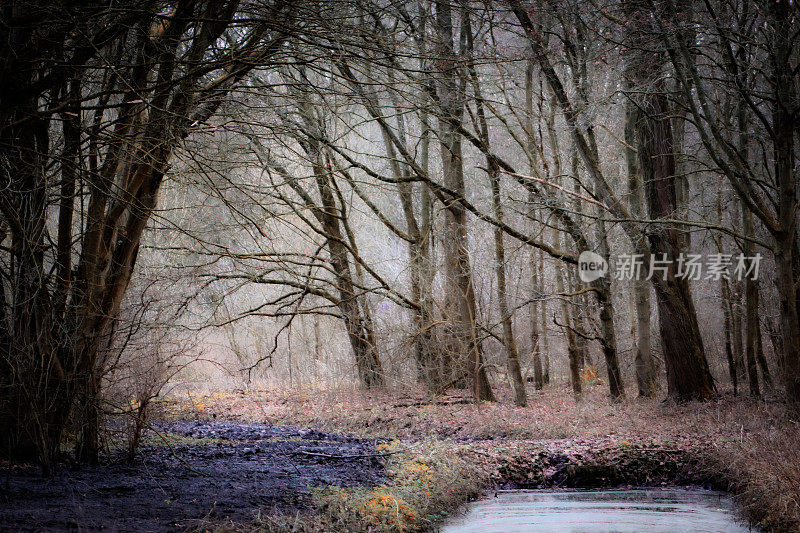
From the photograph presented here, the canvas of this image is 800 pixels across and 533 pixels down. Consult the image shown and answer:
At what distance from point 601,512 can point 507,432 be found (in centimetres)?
425

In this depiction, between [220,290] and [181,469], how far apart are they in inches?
317

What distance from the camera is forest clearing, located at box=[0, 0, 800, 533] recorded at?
18.8 feet

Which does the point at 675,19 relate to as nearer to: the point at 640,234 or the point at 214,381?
the point at 640,234

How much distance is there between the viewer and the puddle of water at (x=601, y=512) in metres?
6.44

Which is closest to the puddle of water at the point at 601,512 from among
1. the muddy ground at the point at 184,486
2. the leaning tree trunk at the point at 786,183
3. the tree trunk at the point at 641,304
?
the muddy ground at the point at 184,486

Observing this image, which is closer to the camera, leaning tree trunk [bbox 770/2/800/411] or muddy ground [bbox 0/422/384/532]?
muddy ground [bbox 0/422/384/532]

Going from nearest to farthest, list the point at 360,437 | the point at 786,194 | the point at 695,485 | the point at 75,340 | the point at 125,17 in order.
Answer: the point at 125,17 < the point at 75,340 < the point at 695,485 < the point at 786,194 < the point at 360,437

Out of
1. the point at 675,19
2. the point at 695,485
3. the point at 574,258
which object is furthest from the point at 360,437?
the point at 675,19

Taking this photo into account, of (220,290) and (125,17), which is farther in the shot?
(220,290)

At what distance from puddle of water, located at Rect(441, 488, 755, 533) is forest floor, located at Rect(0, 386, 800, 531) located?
0.26 metres

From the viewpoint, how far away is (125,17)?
5.52 m

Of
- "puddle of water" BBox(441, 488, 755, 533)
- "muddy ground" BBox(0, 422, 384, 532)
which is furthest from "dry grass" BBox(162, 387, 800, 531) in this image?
"muddy ground" BBox(0, 422, 384, 532)

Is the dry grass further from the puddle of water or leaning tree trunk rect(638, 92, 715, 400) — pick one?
leaning tree trunk rect(638, 92, 715, 400)

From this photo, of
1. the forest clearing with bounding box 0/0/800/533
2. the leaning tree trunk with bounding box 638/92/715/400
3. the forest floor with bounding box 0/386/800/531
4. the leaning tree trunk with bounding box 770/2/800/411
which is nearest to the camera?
the forest floor with bounding box 0/386/800/531
